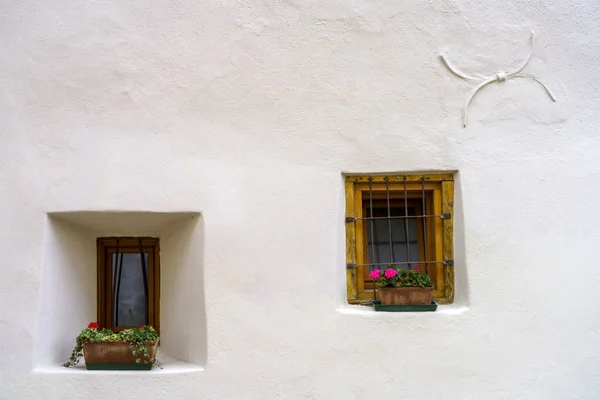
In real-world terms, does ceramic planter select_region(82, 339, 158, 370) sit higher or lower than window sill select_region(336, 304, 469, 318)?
lower

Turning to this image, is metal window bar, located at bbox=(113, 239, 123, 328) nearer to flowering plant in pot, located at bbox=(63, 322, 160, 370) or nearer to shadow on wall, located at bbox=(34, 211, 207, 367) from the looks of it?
shadow on wall, located at bbox=(34, 211, 207, 367)

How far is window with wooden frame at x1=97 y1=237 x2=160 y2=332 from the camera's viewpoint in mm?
4406

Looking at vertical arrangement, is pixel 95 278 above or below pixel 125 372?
above

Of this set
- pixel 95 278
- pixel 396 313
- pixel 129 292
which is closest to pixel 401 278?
pixel 396 313

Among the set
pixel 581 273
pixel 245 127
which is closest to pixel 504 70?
pixel 581 273

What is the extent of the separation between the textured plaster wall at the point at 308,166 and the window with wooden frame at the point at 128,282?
1.42 ft

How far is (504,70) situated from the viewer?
3.99 m

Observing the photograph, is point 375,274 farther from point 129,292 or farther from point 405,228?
point 129,292

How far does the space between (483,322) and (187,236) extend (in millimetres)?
1688

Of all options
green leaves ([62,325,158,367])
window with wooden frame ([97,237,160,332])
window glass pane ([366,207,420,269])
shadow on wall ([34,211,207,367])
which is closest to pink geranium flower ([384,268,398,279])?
window glass pane ([366,207,420,269])

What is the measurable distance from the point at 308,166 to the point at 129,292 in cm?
143

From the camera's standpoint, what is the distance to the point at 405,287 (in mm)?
3863

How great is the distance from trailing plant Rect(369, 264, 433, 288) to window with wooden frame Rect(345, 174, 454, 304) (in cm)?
8

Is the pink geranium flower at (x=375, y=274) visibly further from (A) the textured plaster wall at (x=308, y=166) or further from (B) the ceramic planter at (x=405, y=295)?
(A) the textured plaster wall at (x=308, y=166)
